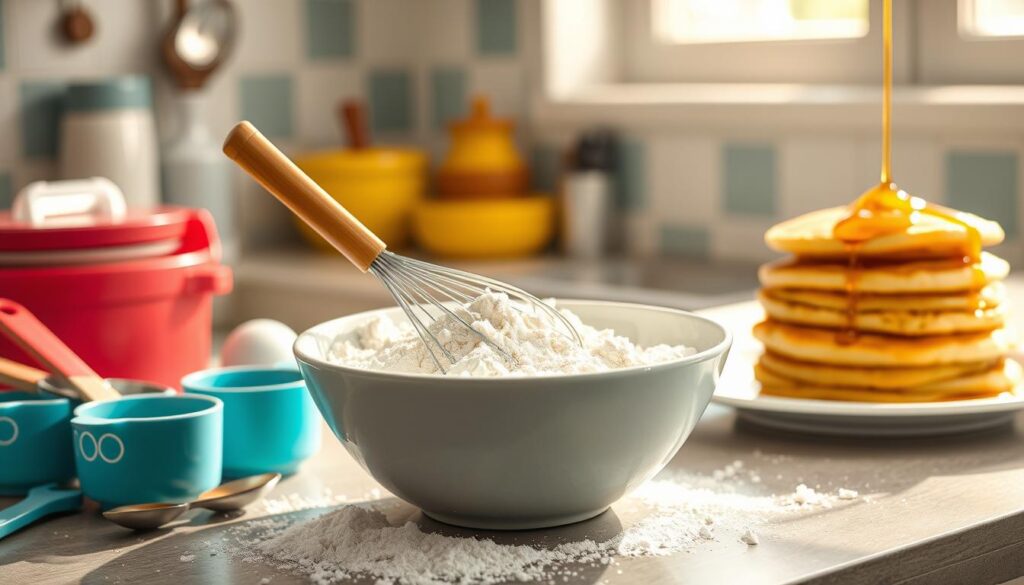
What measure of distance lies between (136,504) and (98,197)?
43 cm

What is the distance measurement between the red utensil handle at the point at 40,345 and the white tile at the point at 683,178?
4.95 feet

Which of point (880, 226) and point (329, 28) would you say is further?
point (329, 28)

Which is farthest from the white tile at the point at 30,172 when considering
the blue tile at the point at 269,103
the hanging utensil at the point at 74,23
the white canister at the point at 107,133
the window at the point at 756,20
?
the window at the point at 756,20

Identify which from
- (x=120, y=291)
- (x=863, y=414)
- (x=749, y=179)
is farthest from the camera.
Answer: (x=749, y=179)

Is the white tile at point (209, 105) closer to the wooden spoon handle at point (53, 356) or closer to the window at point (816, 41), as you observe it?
the window at point (816, 41)

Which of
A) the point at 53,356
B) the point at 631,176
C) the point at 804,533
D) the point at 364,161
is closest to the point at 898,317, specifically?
the point at 804,533

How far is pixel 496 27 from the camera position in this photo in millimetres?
2641

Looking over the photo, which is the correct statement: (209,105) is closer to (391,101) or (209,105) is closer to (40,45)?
(40,45)

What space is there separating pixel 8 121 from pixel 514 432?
5.88ft

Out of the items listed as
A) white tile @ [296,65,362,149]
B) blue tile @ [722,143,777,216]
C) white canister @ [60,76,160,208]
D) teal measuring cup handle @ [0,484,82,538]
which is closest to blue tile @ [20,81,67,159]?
white canister @ [60,76,160,208]

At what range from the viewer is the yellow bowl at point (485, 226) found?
239cm

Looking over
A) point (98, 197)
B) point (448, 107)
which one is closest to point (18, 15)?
point (448, 107)

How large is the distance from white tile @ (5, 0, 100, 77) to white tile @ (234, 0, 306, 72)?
33 cm

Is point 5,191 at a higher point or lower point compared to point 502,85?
lower
